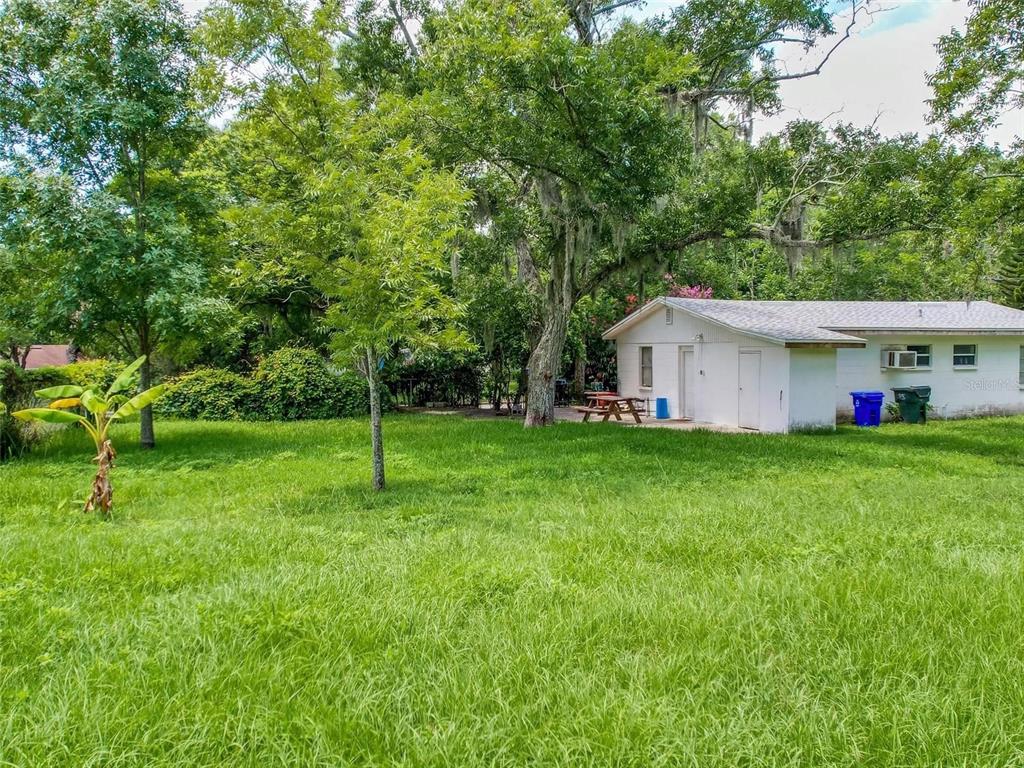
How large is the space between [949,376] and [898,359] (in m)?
2.38

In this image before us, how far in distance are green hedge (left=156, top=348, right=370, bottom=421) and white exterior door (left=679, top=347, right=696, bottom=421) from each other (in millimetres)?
8558

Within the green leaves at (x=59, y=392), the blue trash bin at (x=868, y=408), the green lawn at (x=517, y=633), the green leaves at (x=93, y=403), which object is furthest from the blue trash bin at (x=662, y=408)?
the green leaves at (x=59, y=392)

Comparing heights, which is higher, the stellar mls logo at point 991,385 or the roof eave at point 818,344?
the roof eave at point 818,344

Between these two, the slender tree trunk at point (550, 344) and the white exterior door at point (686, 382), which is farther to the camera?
the white exterior door at point (686, 382)

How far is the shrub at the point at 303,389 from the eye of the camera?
15.9 metres

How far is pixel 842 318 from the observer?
16.7 metres

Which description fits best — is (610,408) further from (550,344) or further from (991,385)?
(991,385)

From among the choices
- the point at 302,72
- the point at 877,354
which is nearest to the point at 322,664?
the point at 302,72

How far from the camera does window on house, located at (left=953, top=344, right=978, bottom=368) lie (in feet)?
56.3

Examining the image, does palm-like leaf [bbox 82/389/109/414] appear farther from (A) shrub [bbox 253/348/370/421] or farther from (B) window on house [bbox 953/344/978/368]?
(B) window on house [bbox 953/344/978/368]

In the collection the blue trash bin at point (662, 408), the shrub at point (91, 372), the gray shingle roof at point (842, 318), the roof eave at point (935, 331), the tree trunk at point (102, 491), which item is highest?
the gray shingle roof at point (842, 318)

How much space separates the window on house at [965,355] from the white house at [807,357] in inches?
1.1

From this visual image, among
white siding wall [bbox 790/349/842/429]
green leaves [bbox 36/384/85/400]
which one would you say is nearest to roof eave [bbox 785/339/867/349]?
white siding wall [bbox 790/349/842/429]

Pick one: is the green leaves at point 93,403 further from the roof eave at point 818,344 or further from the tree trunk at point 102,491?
the roof eave at point 818,344
